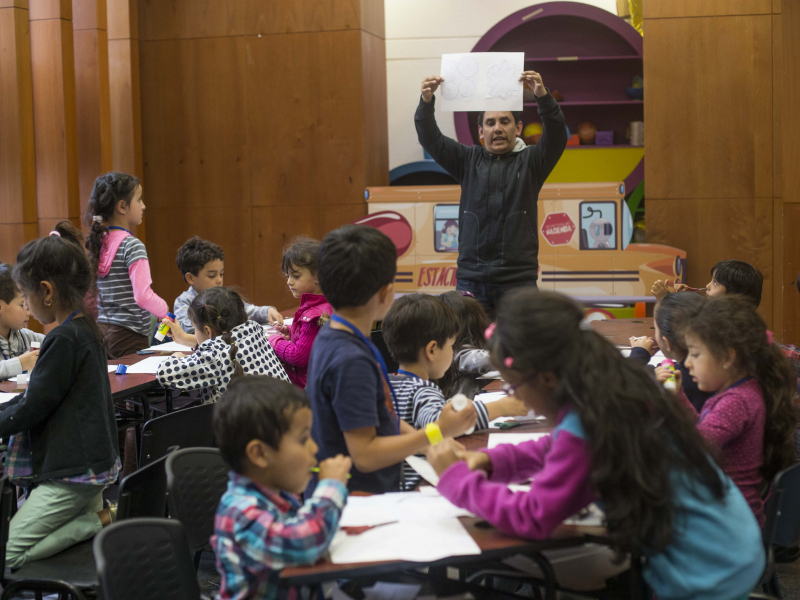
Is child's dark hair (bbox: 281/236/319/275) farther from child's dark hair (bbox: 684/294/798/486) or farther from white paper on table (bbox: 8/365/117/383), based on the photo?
child's dark hair (bbox: 684/294/798/486)

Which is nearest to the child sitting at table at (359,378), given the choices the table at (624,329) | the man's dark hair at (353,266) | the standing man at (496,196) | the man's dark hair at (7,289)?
the man's dark hair at (353,266)

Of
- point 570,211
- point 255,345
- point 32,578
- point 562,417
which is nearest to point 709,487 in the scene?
point 562,417

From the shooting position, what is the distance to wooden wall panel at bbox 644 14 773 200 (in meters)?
5.98

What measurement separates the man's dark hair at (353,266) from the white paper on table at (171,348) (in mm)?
2142

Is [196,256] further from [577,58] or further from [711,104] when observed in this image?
[577,58]

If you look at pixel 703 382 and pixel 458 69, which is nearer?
pixel 703 382

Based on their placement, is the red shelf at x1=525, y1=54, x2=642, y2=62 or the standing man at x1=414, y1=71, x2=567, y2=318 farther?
the red shelf at x1=525, y1=54, x2=642, y2=62

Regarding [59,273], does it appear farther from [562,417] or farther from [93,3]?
[93,3]

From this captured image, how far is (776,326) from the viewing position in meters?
6.07

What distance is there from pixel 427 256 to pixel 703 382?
163 inches

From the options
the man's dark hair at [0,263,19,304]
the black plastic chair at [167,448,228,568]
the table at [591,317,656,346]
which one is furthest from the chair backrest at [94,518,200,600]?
the table at [591,317,656,346]

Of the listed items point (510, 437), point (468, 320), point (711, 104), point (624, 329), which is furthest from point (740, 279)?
point (711, 104)

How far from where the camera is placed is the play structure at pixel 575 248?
580cm

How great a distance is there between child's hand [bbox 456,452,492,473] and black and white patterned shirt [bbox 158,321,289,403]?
57.7 inches
